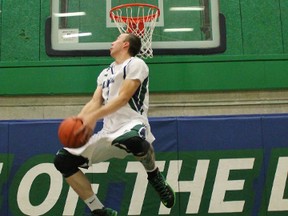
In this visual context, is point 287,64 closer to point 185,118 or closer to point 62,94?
point 185,118

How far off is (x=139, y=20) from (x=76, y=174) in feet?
8.23

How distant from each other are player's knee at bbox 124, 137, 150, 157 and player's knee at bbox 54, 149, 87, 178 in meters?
0.36

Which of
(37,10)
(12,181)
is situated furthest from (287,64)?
(12,181)

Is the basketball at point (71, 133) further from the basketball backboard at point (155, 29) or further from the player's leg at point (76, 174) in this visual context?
the basketball backboard at point (155, 29)

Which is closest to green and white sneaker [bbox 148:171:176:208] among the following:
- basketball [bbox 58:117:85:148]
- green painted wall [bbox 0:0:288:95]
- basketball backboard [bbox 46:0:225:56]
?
basketball [bbox 58:117:85:148]

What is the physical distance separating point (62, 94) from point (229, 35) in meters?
2.35

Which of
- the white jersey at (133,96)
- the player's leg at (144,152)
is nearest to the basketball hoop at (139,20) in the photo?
the white jersey at (133,96)

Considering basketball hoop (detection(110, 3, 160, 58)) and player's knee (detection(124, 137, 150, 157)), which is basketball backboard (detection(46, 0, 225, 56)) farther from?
player's knee (detection(124, 137, 150, 157))

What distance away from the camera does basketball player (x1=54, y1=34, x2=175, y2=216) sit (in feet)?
9.68

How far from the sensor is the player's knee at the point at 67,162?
2979 mm

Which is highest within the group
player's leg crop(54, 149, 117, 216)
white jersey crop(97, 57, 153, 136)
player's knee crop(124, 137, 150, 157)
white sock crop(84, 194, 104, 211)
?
white jersey crop(97, 57, 153, 136)

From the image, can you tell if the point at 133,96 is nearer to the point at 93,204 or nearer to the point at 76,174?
the point at 76,174

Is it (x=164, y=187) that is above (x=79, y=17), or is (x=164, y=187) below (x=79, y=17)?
below

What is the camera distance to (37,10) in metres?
5.48
